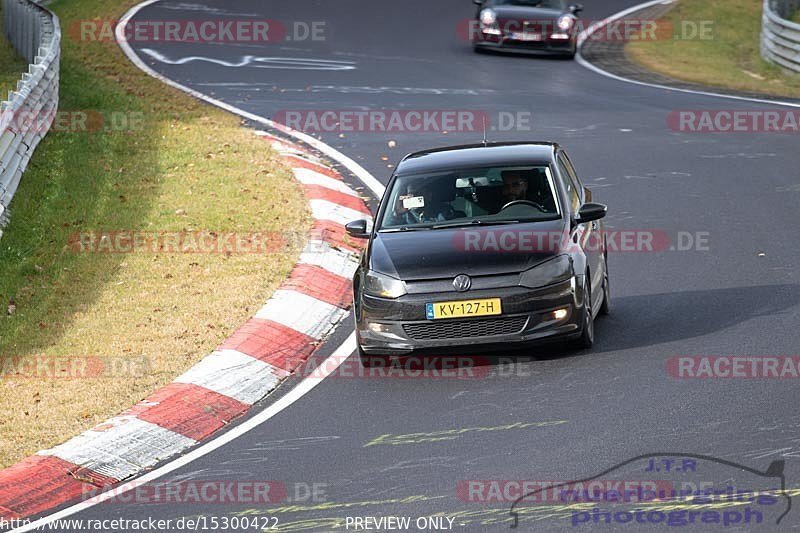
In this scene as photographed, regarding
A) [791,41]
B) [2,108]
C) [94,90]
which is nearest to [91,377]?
[2,108]

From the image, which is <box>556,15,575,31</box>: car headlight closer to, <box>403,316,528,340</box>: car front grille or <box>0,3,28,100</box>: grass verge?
<box>0,3,28,100</box>: grass verge

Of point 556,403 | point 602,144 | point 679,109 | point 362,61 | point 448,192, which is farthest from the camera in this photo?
point 362,61

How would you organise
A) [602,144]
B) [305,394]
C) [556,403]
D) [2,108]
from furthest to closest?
[602,144] → [2,108] → [305,394] → [556,403]

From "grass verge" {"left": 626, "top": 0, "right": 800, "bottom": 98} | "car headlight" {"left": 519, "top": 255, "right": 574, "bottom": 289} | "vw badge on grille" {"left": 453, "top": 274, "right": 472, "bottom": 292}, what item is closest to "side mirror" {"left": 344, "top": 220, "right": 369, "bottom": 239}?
"vw badge on grille" {"left": 453, "top": 274, "right": 472, "bottom": 292}

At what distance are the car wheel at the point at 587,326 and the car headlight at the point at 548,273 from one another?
0.88 ft

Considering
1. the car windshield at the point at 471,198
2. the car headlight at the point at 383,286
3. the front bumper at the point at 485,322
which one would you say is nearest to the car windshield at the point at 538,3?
the car windshield at the point at 471,198

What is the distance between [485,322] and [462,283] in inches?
12.3

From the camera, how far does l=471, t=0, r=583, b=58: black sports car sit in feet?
91.2

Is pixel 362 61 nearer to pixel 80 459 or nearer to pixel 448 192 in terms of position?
pixel 448 192

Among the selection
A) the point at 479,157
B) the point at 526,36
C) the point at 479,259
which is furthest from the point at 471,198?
the point at 526,36

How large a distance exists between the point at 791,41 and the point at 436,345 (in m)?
20.3

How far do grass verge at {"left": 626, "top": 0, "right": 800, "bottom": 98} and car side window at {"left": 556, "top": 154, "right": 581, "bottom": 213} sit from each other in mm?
13677

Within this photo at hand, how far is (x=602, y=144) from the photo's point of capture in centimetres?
1897

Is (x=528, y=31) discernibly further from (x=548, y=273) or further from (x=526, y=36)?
(x=548, y=273)
